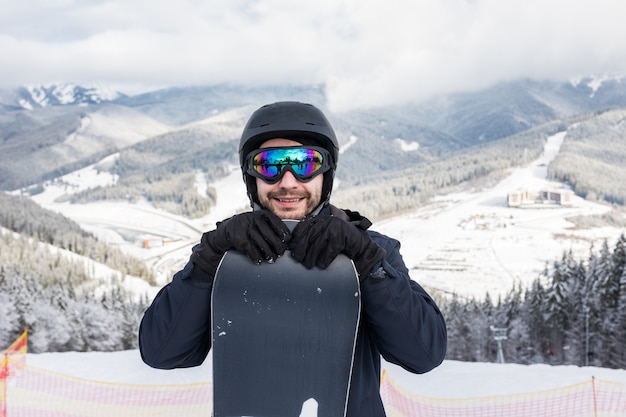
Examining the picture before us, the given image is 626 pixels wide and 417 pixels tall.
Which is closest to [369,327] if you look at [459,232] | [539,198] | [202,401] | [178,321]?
[178,321]

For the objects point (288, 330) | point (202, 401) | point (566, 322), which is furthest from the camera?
point (566, 322)

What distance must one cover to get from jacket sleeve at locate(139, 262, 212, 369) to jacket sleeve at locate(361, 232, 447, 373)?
708 mm

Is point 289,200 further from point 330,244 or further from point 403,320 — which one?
point 403,320

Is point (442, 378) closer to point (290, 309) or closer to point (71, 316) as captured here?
point (290, 309)

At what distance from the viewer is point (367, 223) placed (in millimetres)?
2326

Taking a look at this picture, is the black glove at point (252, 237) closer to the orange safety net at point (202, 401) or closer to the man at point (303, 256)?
the man at point (303, 256)

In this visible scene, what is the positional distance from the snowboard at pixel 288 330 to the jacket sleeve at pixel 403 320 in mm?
→ 88

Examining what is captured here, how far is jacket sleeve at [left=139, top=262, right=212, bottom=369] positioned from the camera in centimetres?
229

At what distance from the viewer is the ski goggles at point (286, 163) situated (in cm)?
252

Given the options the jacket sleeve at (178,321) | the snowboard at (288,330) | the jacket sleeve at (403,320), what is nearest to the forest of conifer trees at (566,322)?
the jacket sleeve at (403,320)

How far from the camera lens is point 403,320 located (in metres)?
2.22

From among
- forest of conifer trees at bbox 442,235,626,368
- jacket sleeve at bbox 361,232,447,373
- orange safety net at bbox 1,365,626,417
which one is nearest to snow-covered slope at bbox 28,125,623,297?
forest of conifer trees at bbox 442,235,626,368

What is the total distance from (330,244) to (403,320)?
46 centimetres

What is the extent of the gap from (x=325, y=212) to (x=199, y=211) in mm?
157571
